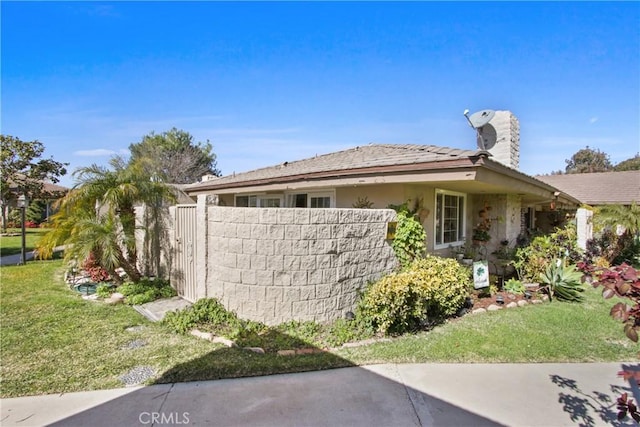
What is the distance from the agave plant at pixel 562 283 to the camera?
26.9 feet

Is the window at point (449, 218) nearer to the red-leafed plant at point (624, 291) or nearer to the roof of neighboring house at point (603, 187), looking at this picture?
the red-leafed plant at point (624, 291)

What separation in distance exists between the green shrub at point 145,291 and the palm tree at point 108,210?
0.43 metres

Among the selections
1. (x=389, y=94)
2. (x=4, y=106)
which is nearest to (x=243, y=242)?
(x=4, y=106)

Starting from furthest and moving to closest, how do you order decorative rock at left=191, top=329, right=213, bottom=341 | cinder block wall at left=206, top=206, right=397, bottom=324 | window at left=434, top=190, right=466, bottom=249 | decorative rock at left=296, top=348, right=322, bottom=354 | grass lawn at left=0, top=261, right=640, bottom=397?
window at left=434, top=190, right=466, bottom=249, cinder block wall at left=206, top=206, right=397, bottom=324, decorative rock at left=191, top=329, right=213, bottom=341, decorative rock at left=296, top=348, right=322, bottom=354, grass lawn at left=0, top=261, right=640, bottom=397

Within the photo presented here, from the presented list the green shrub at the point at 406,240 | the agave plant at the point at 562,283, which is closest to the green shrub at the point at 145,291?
the green shrub at the point at 406,240

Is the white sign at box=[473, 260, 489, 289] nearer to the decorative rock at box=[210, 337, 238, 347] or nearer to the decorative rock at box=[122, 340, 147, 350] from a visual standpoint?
the decorative rock at box=[210, 337, 238, 347]

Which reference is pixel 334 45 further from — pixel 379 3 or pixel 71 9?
pixel 71 9

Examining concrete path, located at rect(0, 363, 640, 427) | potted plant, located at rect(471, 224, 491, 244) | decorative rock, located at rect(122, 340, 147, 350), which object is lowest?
concrete path, located at rect(0, 363, 640, 427)

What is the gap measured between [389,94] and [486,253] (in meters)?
7.87

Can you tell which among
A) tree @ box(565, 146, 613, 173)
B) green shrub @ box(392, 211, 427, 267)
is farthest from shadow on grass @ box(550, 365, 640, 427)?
tree @ box(565, 146, 613, 173)

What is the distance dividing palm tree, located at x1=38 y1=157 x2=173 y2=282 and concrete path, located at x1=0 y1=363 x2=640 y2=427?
14.8 feet

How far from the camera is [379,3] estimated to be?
8.48 m

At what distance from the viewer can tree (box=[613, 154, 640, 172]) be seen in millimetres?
49050

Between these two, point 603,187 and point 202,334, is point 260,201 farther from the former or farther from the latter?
point 603,187
